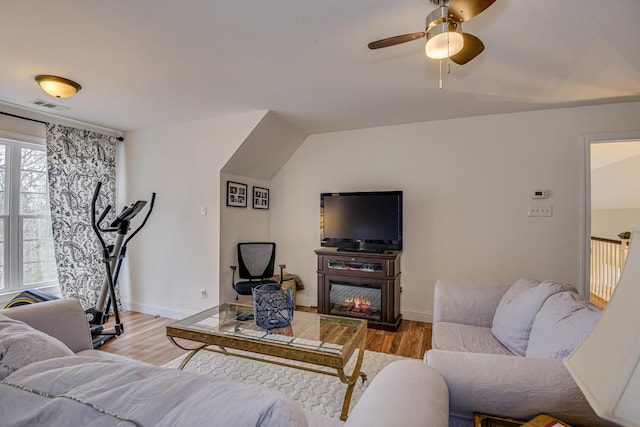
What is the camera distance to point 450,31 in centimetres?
→ 153

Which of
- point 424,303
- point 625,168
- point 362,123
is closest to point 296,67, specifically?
point 362,123

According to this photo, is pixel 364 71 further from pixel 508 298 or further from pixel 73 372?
pixel 73 372

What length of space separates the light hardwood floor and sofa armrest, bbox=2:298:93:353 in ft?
2.99

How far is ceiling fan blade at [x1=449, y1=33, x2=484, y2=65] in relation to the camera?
1582 mm

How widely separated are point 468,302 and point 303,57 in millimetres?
2194

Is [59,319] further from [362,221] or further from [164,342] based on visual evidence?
[362,221]

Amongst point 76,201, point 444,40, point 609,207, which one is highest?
point 444,40

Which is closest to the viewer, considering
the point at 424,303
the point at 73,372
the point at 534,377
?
the point at 73,372

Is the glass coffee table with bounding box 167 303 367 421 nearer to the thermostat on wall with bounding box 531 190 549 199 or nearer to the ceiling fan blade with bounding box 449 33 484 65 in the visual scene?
the ceiling fan blade with bounding box 449 33 484 65

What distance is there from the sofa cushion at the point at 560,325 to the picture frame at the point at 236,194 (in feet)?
10.2

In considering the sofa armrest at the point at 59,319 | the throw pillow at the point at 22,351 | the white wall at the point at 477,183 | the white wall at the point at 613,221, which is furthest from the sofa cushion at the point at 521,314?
the white wall at the point at 613,221

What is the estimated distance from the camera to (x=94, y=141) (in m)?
3.76

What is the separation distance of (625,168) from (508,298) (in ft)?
15.0

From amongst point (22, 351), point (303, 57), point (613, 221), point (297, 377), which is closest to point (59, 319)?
point (22, 351)
